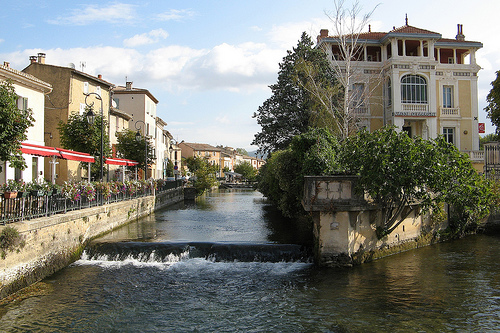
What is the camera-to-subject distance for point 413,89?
33.2 m

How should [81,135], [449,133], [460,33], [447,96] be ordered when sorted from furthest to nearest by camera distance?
1. [460,33]
2. [447,96]
3. [449,133]
4. [81,135]

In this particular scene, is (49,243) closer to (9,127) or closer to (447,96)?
(9,127)

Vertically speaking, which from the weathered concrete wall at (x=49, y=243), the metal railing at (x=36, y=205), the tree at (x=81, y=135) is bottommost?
the weathered concrete wall at (x=49, y=243)

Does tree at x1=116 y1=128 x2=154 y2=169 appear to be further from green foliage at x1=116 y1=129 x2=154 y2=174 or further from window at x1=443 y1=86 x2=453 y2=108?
window at x1=443 y1=86 x2=453 y2=108

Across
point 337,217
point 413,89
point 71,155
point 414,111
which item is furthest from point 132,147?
point 337,217

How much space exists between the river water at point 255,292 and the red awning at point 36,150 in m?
3.91

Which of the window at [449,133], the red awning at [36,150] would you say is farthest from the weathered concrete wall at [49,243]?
the window at [449,133]

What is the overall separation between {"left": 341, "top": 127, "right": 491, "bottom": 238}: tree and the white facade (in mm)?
15234

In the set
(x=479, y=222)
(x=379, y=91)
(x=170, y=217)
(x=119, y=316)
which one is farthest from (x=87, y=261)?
(x=379, y=91)

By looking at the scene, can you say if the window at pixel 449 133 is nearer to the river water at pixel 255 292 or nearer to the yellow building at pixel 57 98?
the river water at pixel 255 292

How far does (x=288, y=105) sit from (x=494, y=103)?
14941 mm

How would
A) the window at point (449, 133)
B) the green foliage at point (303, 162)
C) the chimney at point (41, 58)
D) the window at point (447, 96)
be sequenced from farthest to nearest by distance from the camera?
the window at point (447, 96) → the window at point (449, 133) → the chimney at point (41, 58) → the green foliage at point (303, 162)

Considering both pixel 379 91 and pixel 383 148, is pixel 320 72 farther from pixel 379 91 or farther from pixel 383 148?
pixel 383 148

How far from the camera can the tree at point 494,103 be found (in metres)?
27.8
